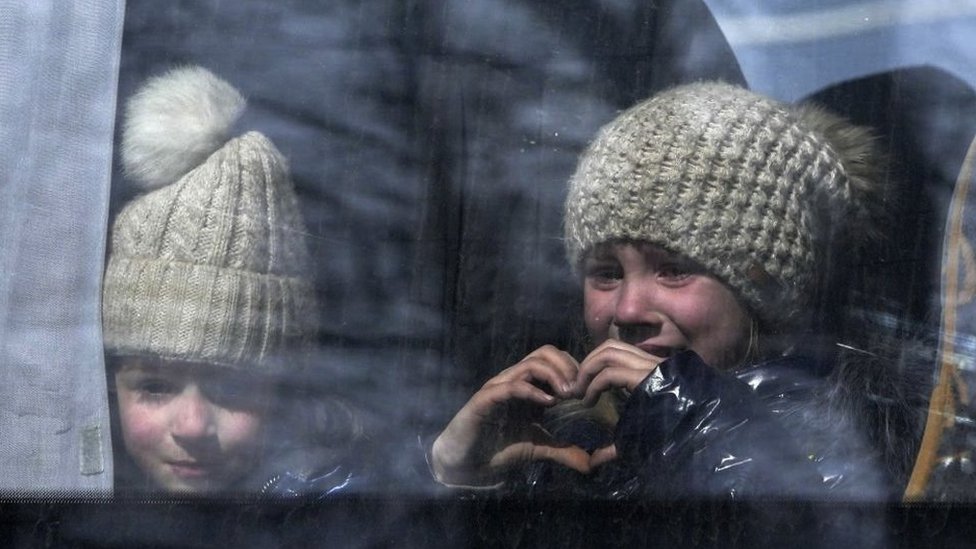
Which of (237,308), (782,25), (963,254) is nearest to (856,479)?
(963,254)

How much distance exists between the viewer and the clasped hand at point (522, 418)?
1755 mm

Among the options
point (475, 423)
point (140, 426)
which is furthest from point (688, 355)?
point (140, 426)

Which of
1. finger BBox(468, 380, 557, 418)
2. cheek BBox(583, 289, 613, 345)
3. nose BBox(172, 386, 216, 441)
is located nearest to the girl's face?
cheek BBox(583, 289, 613, 345)

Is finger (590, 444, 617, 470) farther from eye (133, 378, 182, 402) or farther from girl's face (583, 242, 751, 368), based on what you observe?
eye (133, 378, 182, 402)

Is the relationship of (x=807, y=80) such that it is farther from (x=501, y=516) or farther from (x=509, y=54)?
(x=501, y=516)

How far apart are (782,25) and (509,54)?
0.38 metres

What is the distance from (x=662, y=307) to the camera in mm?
1753

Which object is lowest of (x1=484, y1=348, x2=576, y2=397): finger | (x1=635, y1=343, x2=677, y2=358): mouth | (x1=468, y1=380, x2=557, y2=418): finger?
(x1=468, y1=380, x2=557, y2=418): finger

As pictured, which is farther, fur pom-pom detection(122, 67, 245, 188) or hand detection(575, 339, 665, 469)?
fur pom-pom detection(122, 67, 245, 188)

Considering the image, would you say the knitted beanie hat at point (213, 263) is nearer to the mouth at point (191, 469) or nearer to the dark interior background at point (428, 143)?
the dark interior background at point (428, 143)

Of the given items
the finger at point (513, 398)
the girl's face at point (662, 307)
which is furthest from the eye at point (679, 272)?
the finger at point (513, 398)

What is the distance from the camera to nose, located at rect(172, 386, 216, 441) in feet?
5.85

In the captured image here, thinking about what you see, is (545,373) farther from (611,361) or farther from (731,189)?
(731,189)

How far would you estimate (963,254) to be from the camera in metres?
1.87
